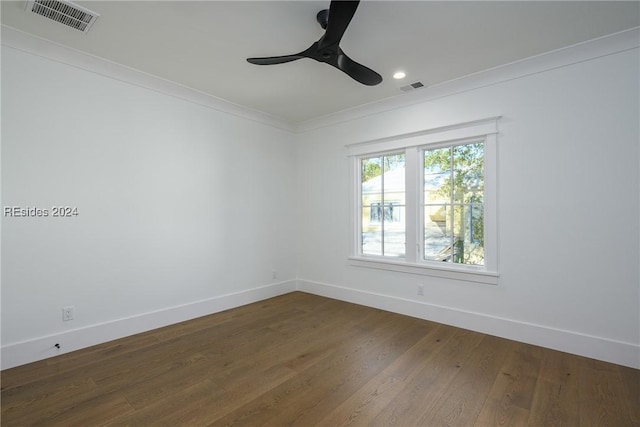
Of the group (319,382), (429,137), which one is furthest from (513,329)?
(429,137)

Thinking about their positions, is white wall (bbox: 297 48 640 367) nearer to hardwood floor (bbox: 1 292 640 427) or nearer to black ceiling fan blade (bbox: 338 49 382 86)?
hardwood floor (bbox: 1 292 640 427)

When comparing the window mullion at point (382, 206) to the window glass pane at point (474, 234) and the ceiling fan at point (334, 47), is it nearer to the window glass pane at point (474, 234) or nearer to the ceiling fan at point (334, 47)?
the window glass pane at point (474, 234)

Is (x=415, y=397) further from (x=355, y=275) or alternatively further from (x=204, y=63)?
(x=204, y=63)

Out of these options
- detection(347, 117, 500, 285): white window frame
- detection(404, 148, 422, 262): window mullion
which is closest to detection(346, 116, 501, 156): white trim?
detection(347, 117, 500, 285): white window frame

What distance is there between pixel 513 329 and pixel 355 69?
292 centimetres

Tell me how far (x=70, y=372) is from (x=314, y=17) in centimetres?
341

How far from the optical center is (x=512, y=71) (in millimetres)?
2988

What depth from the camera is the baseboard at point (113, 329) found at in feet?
8.18

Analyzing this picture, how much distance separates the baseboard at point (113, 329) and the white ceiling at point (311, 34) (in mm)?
2607

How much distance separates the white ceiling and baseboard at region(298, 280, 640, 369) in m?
2.60

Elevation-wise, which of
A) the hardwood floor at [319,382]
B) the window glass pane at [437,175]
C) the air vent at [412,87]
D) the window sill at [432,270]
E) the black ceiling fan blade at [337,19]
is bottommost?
the hardwood floor at [319,382]

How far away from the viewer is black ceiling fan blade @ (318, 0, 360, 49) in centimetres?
170

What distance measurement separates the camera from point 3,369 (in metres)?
2.40

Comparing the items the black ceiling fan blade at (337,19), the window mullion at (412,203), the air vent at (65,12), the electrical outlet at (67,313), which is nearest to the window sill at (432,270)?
the window mullion at (412,203)
